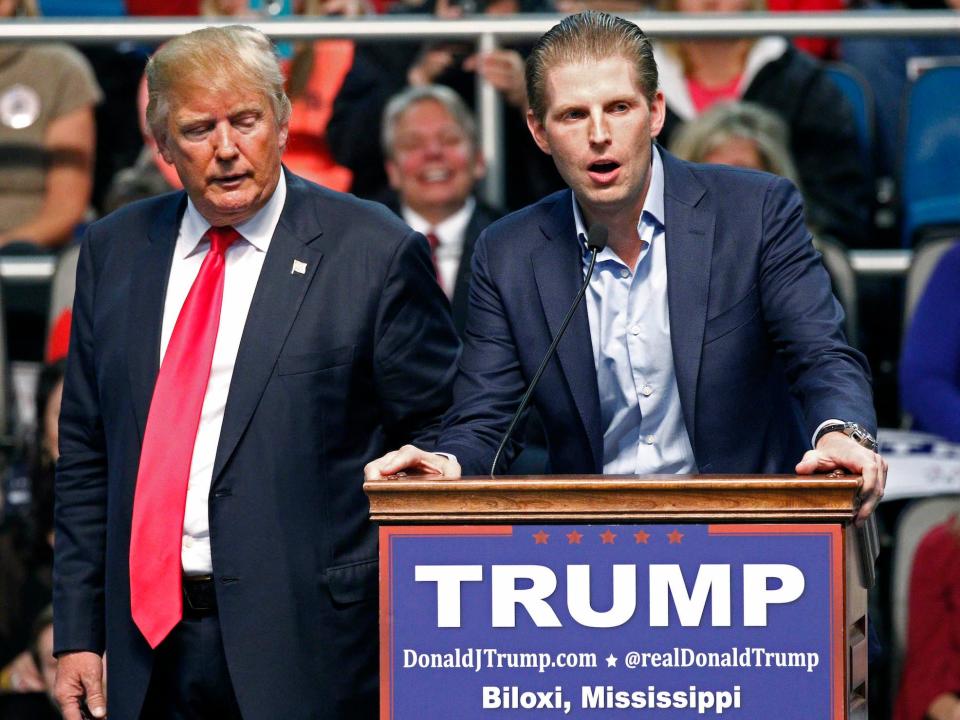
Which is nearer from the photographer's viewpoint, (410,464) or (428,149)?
(410,464)

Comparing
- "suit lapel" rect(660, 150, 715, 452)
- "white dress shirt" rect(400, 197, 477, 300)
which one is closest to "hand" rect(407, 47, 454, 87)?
"white dress shirt" rect(400, 197, 477, 300)

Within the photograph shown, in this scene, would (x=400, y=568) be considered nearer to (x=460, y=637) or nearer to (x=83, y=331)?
(x=460, y=637)

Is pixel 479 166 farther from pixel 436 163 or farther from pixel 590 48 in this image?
pixel 590 48

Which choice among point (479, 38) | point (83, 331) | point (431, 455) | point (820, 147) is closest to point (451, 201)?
point (479, 38)

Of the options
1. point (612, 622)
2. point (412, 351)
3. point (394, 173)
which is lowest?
point (612, 622)

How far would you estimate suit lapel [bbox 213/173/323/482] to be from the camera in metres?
2.97

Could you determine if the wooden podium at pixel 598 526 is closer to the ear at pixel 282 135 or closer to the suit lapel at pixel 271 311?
the suit lapel at pixel 271 311

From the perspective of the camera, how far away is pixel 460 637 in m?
2.45

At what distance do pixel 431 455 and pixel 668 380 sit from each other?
1.52 feet

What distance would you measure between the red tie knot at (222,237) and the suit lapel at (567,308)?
0.55 m

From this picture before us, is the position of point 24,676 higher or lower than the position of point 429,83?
lower

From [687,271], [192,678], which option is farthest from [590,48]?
[192,678]

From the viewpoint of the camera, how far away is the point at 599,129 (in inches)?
110

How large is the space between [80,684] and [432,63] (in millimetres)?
3079
